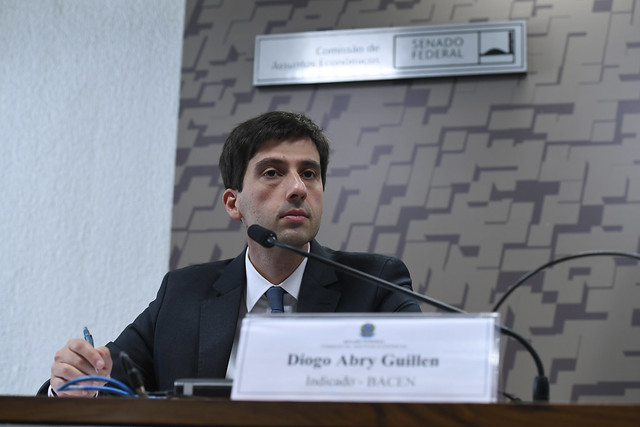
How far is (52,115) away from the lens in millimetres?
3162

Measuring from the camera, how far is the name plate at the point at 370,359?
970 millimetres

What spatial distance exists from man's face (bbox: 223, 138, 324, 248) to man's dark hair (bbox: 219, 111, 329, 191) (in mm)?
16

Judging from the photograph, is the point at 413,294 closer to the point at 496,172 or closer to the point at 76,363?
the point at 76,363

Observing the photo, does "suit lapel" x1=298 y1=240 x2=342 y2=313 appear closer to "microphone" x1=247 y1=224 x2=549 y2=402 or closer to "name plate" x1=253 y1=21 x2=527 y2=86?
"microphone" x1=247 y1=224 x2=549 y2=402

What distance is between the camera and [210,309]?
189cm

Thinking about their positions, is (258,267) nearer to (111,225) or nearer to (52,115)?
(111,225)

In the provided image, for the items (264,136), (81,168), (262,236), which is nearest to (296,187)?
(264,136)

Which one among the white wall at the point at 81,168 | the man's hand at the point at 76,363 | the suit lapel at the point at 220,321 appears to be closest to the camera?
the man's hand at the point at 76,363

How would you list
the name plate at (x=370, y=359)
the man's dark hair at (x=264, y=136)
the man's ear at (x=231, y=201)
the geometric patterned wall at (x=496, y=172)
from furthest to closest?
the geometric patterned wall at (x=496, y=172) < the man's ear at (x=231, y=201) < the man's dark hair at (x=264, y=136) < the name plate at (x=370, y=359)

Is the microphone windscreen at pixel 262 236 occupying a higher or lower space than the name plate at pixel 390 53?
lower

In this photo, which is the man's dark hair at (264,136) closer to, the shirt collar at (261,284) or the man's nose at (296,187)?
the man's nose at (296,187)

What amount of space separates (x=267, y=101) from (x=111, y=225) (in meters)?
0.74

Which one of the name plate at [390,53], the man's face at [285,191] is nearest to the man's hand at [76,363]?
the man's face at [285,191]

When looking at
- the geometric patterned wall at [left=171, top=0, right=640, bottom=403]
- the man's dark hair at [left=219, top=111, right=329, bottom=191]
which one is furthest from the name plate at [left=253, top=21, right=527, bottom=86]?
the man's dark hair at [left=219, top=111, right=329, bottom=191]
